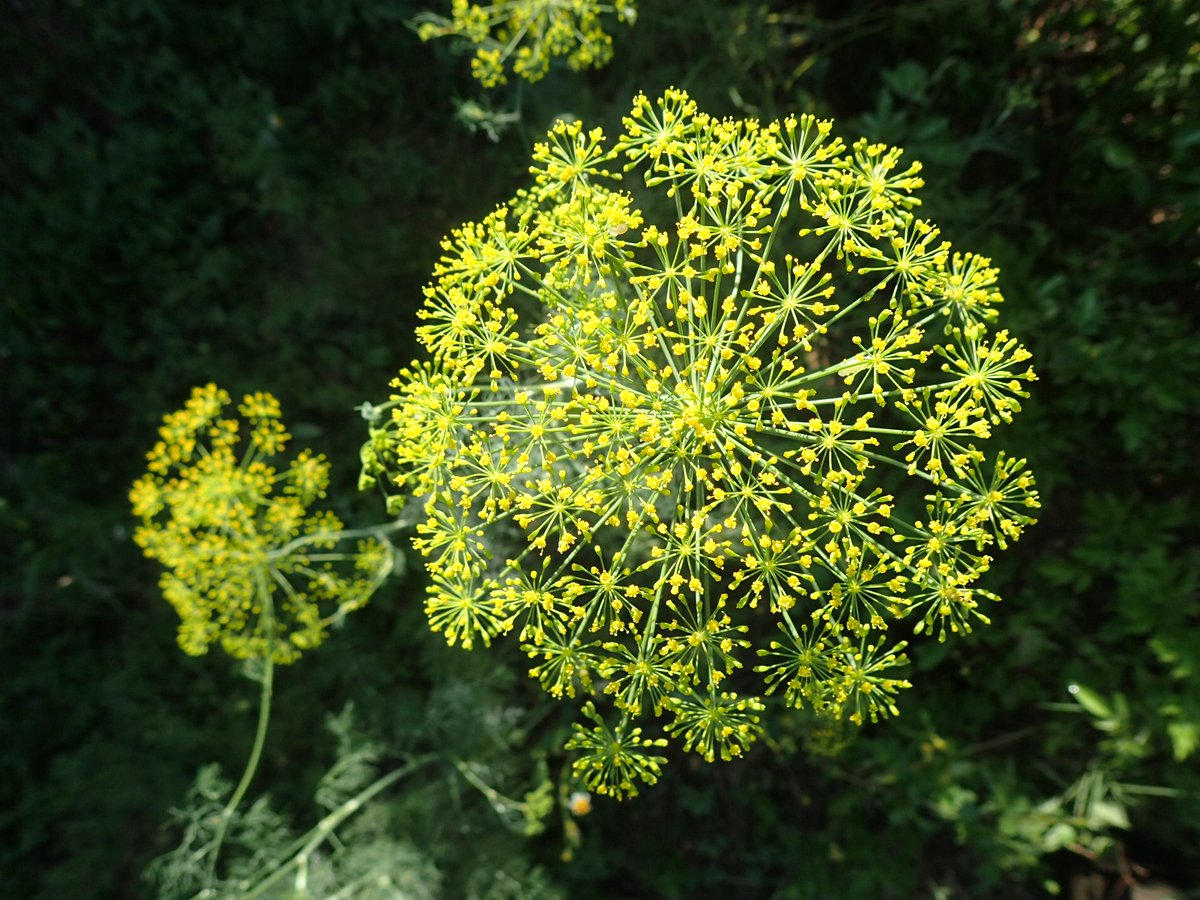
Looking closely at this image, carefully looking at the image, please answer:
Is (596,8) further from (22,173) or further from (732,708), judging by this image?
(22,173)

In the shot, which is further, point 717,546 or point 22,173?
point 22,173

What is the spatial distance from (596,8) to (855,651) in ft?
10.9

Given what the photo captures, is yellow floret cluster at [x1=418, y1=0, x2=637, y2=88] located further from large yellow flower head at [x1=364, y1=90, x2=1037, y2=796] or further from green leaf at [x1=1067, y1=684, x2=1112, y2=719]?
green leaf at [x1=1067, y1=684, x2=1112, y2=719]

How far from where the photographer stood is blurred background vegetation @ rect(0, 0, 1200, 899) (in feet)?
14.2

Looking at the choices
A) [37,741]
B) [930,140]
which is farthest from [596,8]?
[37,741]

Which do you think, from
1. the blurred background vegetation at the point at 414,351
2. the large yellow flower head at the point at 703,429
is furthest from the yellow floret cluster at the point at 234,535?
the large yellow flower head at the point at 703,429

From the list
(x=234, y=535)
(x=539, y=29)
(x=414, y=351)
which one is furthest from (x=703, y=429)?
(x=414, y=351)

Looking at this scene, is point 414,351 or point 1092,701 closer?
point 1092,701

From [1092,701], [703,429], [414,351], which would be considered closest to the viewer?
[703,429]

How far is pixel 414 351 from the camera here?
210 inches

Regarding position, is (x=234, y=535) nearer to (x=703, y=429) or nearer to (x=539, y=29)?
(x=703, y=429)

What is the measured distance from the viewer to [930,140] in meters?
4.35

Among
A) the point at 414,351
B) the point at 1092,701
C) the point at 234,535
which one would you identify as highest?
the point at 414,351

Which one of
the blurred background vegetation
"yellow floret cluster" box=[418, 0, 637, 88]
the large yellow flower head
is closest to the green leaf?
the blurred background vegetation
